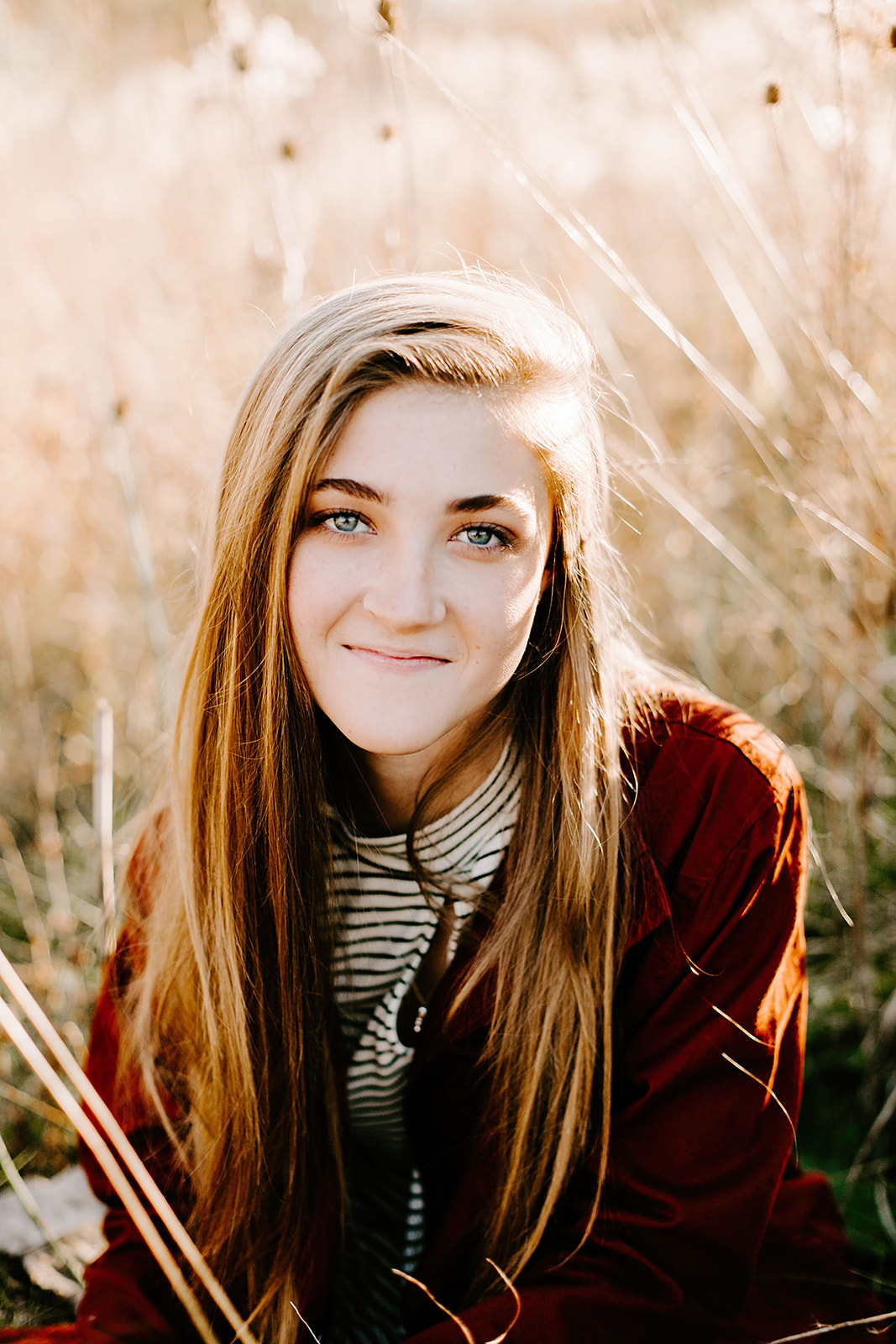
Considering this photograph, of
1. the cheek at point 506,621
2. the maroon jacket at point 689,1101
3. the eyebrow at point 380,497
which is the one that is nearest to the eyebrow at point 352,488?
the eyebrow at point 380,497

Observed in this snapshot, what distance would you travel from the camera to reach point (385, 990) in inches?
52.9

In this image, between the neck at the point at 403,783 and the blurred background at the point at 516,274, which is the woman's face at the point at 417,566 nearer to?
the neck at the point at 403,783

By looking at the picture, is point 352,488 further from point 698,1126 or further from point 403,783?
point 698,1126

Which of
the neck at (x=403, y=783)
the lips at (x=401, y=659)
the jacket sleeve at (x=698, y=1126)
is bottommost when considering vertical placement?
the jacket sleeve at (x=698, y=1126)

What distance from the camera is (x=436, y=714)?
1085mm

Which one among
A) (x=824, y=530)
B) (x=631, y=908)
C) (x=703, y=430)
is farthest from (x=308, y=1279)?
(x=703, y=430)

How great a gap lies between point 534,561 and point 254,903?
58 cm

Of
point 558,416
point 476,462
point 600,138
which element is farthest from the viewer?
point 600,138

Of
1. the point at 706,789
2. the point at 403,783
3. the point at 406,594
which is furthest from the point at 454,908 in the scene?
the point at 406,594

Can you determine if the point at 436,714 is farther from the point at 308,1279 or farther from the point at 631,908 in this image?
the point at 308,1279

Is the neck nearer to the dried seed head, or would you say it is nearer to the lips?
the lips

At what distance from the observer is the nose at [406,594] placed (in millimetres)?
1005

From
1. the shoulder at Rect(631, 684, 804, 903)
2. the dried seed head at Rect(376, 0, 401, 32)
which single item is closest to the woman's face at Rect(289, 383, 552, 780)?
the shoulder at Rect(631, 684, 804, 903)

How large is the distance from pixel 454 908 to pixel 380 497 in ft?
1.84
